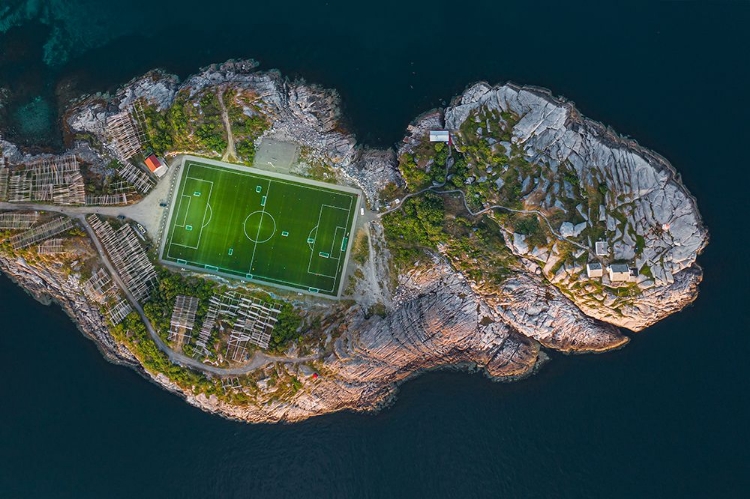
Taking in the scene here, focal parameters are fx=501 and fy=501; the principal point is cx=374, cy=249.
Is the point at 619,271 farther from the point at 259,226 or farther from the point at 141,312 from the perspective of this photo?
the point at 141,312

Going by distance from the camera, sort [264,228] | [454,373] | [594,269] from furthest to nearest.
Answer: [264,228] < [454,373] < [594,269]

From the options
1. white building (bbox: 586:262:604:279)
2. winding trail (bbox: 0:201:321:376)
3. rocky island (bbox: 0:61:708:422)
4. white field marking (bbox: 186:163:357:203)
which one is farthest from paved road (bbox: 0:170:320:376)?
white building (bbox: 586:262:604:279)

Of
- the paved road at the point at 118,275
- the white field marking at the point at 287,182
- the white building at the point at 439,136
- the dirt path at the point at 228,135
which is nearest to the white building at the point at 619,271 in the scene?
the white building at the point at 439,136

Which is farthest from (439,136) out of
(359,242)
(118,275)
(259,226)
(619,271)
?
(118,275)

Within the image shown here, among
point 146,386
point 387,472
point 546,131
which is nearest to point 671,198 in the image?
point 546,131

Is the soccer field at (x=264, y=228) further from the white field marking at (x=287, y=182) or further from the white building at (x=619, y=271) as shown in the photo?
the white building at (x=619, y=271)

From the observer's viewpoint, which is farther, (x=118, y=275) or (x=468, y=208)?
(x=118, y=275)

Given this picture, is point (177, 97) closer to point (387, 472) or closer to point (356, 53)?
point (356, 53)

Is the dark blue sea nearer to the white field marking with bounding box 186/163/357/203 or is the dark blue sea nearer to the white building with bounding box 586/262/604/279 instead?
the white field marking with bounding box 186/163/357/203
